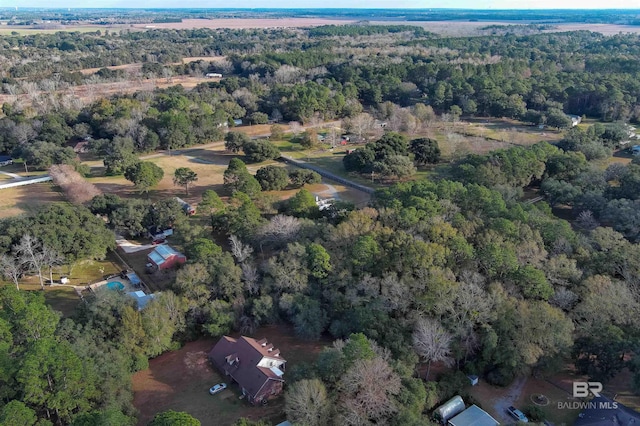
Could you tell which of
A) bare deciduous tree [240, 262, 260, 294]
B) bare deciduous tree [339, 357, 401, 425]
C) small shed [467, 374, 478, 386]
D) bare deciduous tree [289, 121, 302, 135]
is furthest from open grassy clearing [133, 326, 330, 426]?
bare deciduous tree [289, 121, 302, 135]

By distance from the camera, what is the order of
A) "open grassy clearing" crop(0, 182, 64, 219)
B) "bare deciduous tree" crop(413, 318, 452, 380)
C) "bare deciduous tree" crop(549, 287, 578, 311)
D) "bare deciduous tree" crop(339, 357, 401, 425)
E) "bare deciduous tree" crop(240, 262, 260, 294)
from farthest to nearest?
"open grassy clearing" crop(0, 182, 64, 219) < "bare deciduous tree" crop(240, 262, 260, 294) < "bare deciduous tree" crop(549, 287, 578, 311) < "bare deciduous tree" crop(413, 318, 452, 380) < "bare deciduous tree" crop(339, 357, 401, 425)

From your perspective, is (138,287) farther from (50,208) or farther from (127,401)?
(127,401)

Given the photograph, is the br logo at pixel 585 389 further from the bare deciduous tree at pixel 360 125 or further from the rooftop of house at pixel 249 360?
the bare deciduous tree at pixel 360 125

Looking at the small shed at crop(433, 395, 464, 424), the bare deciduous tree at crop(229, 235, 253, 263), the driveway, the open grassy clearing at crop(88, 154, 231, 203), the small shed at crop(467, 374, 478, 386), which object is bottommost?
the open grassy clearing at crop(88, 154, 231, 203)

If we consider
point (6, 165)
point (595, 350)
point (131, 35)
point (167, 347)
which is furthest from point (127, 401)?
point (131, 35)

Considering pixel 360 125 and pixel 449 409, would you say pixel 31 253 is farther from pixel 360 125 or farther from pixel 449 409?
pixel 360 125

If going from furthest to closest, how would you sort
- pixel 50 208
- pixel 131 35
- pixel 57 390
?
pixel 131 35 < pixel 50 208 < pixel 57 390

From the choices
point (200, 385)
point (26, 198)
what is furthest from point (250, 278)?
point (26, 198)

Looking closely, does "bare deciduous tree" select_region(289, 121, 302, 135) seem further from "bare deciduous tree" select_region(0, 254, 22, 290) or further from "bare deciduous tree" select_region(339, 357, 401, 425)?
"bare deciduous tree" select_region(339, 357, 401, 425)
